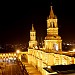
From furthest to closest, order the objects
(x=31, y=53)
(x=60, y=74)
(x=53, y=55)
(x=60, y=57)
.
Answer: (x=31, y=53), (x=53, y=55), (x=60, y=57), (x=60, y=74)

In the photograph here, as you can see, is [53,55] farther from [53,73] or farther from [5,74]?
[53,73]

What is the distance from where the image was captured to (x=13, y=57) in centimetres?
9181

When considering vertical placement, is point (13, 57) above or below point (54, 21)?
below

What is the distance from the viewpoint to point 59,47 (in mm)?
46750

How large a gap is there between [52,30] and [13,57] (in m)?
47.6

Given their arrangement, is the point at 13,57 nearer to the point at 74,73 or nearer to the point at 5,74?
the point at 5,74

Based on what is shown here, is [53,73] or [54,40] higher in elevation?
[54,40]

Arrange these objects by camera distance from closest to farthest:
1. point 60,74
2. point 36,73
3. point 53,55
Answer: point 60,74 → point 53,55 → point 36,73

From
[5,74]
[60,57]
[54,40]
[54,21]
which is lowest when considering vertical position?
[5,74]

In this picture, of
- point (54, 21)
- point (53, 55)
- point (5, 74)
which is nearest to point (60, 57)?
point (53, 55)

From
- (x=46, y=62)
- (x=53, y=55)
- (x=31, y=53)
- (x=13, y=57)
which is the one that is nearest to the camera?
(x=53, y=55)

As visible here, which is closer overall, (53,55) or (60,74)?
(60,74)

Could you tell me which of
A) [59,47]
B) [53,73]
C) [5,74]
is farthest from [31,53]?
[53,73]

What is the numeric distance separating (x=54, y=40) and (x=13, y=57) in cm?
4812
